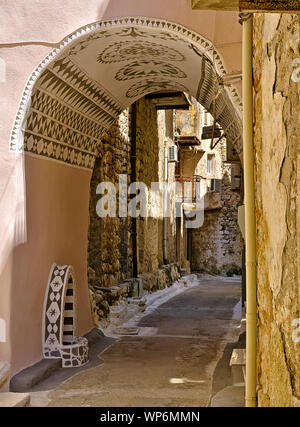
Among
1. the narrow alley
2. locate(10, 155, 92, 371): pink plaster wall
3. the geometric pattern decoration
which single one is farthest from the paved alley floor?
locate(10, 155, 92, 371): pink plaster wall

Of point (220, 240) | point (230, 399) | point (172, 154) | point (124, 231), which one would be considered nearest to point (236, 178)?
point (124, 231)

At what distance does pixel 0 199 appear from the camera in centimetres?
595

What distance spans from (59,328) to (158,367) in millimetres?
1274

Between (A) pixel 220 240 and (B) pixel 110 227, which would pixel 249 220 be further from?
(A) pixel 220 240

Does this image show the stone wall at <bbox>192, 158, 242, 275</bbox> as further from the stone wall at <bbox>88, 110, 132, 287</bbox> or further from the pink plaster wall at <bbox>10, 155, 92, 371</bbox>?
the pink plaster wall at <bbox>10, 155, 92, 371</bbox>

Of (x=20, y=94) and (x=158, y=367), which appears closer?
(x=20, y=94)

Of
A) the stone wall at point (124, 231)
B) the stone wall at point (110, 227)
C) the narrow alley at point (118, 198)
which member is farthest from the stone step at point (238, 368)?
the stone wall at point (110, 227)

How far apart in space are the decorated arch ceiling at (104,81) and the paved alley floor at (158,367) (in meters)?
2.58

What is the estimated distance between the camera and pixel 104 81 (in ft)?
24.3

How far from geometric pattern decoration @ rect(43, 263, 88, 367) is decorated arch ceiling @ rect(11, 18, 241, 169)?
4.85 ft

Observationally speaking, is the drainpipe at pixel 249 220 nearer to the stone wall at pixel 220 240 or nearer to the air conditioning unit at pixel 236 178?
the air conditioning unit at pixel 236 178
